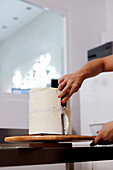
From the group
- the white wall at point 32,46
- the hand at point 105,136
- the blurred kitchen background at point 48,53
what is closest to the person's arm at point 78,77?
the hand at point 105,136

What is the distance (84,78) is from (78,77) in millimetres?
35

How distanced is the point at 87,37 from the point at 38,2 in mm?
627

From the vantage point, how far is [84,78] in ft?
3.29

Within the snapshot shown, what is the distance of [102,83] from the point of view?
227 centimetres

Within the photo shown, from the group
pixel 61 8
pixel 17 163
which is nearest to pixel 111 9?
pixel 61 8

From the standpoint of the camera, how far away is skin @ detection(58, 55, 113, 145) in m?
0.89

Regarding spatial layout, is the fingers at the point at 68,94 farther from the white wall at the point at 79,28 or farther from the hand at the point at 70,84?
the white wall at the point at 79,28

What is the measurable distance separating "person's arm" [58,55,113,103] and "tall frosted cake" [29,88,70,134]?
36mm

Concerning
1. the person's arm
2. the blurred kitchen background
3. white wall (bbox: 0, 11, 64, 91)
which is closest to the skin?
the person's arm

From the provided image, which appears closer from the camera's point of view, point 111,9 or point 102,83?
point 102,83

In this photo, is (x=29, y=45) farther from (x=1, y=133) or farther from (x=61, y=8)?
(x=1, y=133)

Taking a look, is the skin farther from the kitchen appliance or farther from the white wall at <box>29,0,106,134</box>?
the white wall at <box>29,0,106,134</box>

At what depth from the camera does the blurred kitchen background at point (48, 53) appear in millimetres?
2250

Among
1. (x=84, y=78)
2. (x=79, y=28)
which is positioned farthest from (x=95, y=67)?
(x=79, y=28)
